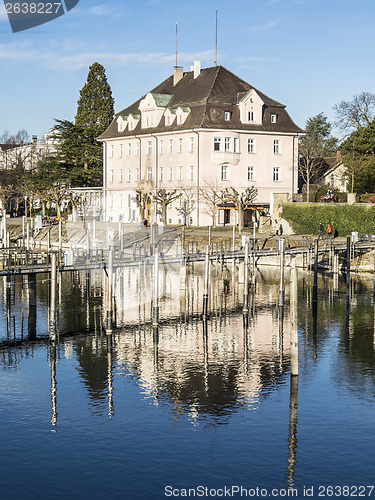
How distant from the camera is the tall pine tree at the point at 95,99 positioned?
413 ft

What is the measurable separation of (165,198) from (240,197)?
996cm

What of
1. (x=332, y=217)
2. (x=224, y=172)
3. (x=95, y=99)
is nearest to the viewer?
(x=332, y=217)

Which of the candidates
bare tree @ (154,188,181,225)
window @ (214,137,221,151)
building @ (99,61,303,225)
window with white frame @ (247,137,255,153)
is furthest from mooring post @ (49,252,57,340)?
window with white frame @ (247,137,255,153)

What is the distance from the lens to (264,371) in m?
38.1

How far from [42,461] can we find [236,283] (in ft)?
142

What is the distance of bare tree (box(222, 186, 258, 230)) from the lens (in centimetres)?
8756

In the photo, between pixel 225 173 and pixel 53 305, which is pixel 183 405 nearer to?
pixel 53 305

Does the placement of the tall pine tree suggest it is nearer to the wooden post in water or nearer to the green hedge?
the green hedge

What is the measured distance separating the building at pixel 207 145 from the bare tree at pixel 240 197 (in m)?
1.06

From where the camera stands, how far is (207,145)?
9181cm

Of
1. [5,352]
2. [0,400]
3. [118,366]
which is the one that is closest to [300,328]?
[118,366]

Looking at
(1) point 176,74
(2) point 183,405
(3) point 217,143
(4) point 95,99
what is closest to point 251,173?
(3) point 217,143

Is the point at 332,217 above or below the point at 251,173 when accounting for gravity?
below

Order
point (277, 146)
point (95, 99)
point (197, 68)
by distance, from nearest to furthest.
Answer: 1. point (277, 146)
2. point (197, 68)
3. point (95, 99)
